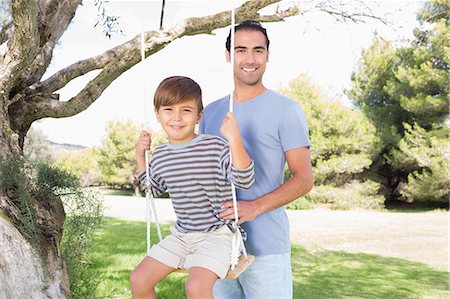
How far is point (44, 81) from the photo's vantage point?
13.2ft

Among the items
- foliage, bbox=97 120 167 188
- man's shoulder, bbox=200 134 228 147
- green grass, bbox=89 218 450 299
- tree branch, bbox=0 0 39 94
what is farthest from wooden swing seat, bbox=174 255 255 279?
foliage, bbox=97 120 167 188

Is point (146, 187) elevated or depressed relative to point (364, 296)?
elevated

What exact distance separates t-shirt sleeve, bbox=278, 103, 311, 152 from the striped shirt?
0.26 meters

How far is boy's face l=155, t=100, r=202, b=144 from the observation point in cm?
200

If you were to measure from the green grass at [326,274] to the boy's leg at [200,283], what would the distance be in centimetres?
359

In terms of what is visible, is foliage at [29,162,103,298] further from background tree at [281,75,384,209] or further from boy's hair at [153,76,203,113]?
background tree at [281,75,384,209]

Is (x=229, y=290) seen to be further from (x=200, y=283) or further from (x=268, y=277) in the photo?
(x=200, y=283)

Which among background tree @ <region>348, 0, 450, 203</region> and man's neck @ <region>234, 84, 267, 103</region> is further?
background tree @ <region>348, 0, 450, 203</region>

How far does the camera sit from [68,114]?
12.9 feet

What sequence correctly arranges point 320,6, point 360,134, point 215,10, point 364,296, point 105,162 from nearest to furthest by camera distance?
point 215,10, point 320,6, point 364,296, point 360,134, point 105,162

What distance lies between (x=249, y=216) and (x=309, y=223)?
12.9 m

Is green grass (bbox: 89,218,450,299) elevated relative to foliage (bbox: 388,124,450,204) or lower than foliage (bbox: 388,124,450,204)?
lower

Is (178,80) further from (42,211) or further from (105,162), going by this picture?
(105,162)

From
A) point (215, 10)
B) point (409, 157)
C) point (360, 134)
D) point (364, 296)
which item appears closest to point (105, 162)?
point (360, 134)
